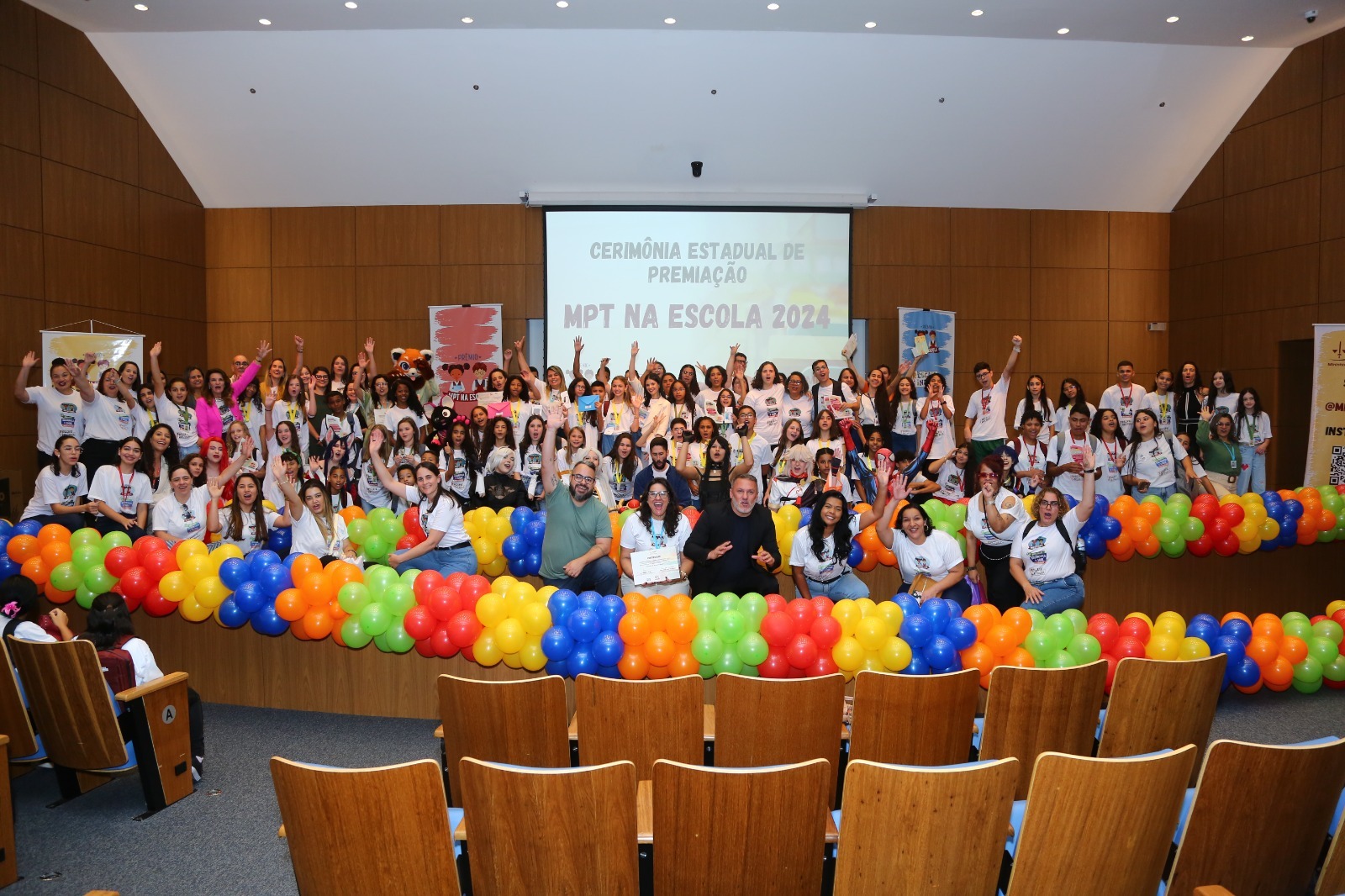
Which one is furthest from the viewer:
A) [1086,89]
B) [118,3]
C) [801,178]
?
[801,178]

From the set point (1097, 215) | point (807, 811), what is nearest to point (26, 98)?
point (807, 811)

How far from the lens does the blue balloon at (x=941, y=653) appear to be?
3.87 meters

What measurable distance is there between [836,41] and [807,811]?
8.37 meters

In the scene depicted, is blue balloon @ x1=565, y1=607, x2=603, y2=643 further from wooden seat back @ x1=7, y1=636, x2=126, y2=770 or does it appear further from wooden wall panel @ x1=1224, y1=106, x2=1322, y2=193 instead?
wooden wall panel @ x1=1224, y1=106, x2=1322, y2=193

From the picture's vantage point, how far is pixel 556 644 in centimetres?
404

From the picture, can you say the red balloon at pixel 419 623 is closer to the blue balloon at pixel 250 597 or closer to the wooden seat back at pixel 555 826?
the blue balloon at pixel 250 597

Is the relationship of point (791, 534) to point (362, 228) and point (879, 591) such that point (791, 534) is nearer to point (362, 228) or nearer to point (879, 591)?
point (879, 591)

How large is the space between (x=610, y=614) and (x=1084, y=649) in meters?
2.03

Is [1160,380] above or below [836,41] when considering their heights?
below

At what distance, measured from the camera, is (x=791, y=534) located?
5.65 m

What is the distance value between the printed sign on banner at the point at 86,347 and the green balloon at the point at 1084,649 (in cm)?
781

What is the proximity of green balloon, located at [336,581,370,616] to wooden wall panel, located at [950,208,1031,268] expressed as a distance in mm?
8793

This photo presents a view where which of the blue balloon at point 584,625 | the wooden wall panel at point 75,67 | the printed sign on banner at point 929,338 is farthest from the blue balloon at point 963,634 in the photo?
the wooden wall panel at point 75,67

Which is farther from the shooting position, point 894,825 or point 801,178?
point 801,178
